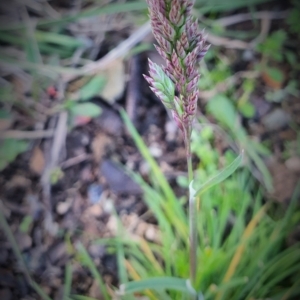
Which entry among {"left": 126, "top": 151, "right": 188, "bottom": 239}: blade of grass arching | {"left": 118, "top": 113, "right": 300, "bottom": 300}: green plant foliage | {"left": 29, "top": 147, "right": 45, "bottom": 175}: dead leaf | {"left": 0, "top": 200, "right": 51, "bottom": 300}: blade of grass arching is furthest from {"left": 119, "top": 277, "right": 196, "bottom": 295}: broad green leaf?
{"left": 29, "top": 147, "right": 45, "bottom": 175}: dead leaf

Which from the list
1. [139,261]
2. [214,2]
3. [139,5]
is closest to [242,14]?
[214,2]

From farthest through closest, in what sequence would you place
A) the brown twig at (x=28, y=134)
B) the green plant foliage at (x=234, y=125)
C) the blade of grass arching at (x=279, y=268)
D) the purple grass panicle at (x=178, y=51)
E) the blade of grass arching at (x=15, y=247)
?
1. the brown twig at (x=28, y=134)
2. the green plant foliage at (x=234, y=125)
3. the blade of grass arching at (x=15, y=247)
4. the blade of grass arching at (x=279, y=268)
5. the purple grass panicle at (x=178, y=51)

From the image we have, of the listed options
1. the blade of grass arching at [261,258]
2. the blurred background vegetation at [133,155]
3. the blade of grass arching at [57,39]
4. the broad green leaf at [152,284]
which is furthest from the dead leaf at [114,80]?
the broad green leaf at [152,284]

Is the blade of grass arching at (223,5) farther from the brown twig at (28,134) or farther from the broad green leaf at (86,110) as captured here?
the brown twig at (28,134)

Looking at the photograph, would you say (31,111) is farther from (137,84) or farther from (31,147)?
(137,84)

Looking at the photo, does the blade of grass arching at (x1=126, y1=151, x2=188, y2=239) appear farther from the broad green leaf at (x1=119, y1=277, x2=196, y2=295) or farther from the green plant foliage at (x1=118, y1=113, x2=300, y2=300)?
the broad green leaf at (x1=119, y1=277, x2=196, y2=295)

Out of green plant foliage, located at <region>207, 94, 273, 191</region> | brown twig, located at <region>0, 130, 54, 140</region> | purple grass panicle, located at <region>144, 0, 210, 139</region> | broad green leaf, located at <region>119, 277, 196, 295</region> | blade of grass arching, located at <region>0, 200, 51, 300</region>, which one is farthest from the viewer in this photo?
brown twig, located at <region>0, 130, 54, 140</region>

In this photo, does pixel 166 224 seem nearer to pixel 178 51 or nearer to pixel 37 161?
pixel 37 161
